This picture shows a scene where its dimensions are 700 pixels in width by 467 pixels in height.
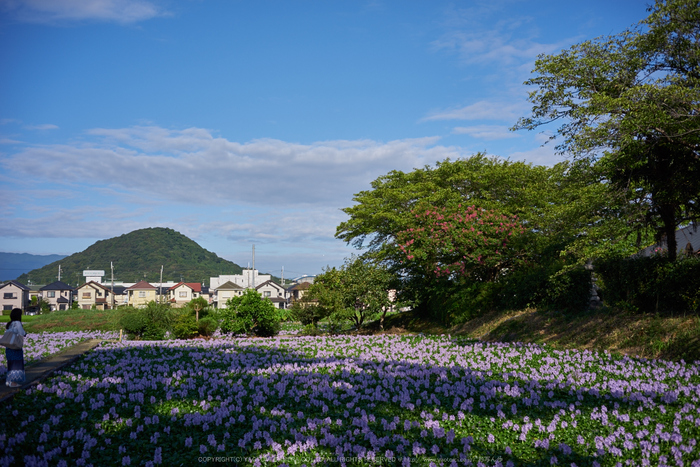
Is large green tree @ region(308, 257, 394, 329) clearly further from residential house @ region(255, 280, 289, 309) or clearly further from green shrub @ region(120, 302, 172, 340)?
residential house @ region(255, 280, 289, 309)

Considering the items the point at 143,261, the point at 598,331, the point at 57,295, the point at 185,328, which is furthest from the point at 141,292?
the point at 598,331

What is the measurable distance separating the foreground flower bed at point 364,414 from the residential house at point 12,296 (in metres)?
76.1

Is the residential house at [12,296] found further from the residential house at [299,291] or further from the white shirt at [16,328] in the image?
the white shirt at [16,328]

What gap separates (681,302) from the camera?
33.8 feet

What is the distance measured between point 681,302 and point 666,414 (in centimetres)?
614

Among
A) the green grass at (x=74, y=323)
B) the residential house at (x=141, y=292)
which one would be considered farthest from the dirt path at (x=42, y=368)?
the residential house at (x=141, y=292)

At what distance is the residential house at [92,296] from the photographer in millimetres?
80938

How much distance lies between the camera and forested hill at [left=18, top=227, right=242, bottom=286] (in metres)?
128

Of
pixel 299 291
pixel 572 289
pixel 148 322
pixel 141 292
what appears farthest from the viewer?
pixel 141 292

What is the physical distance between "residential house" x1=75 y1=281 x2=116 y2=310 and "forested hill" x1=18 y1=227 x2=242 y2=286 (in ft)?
130

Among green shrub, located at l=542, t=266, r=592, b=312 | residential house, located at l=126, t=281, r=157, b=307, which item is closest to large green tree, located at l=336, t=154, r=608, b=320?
green shrub, located at l=542, t=266, r=592, b=312

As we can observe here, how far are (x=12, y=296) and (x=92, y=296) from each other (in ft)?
47.1

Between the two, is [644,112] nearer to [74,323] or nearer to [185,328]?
[185,328]

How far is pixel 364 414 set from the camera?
564cm
